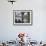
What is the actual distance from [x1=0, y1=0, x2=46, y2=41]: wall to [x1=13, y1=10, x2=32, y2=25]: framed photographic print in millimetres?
113

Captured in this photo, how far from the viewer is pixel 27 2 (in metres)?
4.89

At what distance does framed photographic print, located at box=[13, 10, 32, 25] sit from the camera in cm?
488

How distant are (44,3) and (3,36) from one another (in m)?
1.97

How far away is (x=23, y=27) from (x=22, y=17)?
0.38m

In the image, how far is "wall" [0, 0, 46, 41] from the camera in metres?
4.87

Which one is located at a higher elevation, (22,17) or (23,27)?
(22,17)

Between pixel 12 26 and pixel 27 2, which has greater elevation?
pixel 27 2

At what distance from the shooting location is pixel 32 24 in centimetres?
488

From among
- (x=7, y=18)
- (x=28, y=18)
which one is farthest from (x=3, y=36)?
(x=28, y=18)

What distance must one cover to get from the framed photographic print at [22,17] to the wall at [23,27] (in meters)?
0.11

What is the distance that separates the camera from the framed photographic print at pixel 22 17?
488 cm


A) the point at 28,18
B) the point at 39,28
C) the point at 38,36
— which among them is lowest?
the point at 38,36

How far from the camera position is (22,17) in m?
4.91

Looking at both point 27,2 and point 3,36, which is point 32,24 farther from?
point 3,36
